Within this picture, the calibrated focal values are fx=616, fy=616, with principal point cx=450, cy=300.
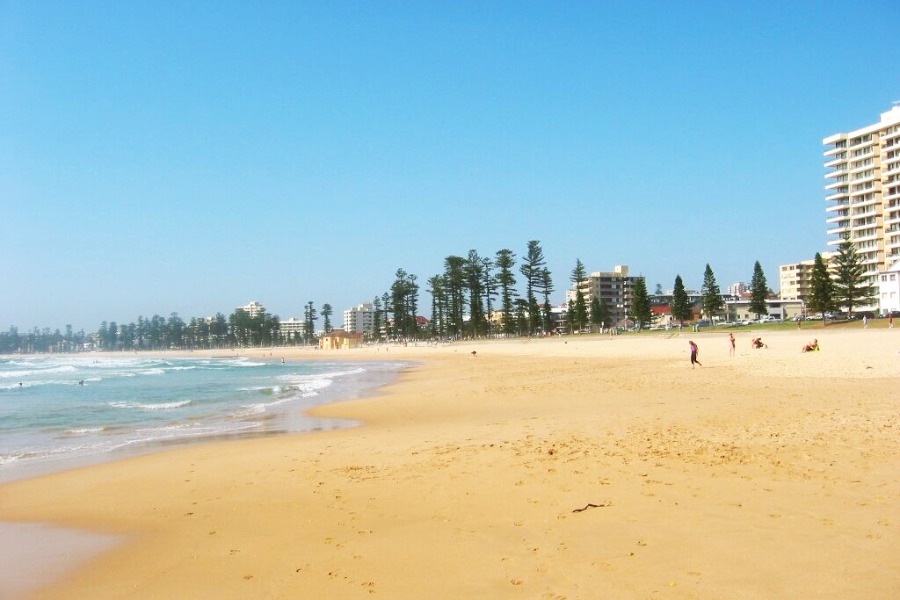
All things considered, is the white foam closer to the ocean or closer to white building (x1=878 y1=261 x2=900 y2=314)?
the ocean

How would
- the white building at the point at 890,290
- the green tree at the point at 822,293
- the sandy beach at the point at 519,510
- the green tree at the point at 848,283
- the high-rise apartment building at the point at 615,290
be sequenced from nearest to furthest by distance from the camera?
the sandy beach at the point at 519,510, the green tree at the point at 822,293, the green tree at the point at 848,283, the white building at the point at 890,290, the high-rise apartment building at the point at 615,290

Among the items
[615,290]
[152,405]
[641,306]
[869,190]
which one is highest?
[869,190]

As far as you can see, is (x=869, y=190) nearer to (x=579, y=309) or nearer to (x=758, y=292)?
(x=758, y=292)

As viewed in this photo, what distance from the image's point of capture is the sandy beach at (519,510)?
179 inches

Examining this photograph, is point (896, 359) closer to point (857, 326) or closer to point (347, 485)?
point (347, 485)

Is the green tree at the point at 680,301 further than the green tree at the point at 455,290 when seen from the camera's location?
No

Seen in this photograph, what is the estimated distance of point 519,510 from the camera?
6.25 m

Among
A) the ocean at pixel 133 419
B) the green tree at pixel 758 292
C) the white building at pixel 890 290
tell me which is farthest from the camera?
the green tree at pixel 758 292

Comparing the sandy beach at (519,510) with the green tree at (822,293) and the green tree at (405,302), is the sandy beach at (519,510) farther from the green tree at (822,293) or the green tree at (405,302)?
the green tree at (405,302)

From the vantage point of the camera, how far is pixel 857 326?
51469mm

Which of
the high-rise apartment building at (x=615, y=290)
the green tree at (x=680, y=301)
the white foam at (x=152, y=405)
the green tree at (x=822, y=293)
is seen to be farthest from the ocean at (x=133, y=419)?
the high-rise apartment building at (x=615, y=290)

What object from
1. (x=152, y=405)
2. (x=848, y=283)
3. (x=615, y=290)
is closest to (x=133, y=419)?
(x=152, y=405)

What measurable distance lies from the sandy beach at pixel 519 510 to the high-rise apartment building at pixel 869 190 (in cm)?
8671

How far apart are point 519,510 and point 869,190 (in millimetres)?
101840
